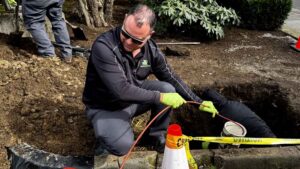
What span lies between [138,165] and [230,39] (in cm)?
437

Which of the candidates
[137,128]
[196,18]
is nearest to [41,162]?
[137,128]

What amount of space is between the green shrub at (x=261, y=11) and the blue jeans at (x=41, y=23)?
11.4 feet

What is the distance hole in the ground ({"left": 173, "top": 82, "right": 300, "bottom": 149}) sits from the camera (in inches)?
161

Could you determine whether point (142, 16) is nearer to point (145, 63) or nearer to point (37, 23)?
point (145, 63)

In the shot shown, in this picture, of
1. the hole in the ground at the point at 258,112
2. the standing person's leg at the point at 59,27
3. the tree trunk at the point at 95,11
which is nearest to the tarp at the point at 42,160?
the hole in the ground at the point at 258,112

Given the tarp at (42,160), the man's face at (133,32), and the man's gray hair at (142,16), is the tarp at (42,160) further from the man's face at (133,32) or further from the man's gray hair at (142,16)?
the man's gray hair at (142,16)

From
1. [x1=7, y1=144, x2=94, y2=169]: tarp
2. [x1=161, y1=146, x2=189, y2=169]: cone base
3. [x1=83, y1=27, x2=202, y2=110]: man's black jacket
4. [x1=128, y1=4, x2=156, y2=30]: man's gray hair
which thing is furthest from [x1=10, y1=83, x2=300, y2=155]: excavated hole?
[x1=128, y1=4, x2=156, y2=30]: man's gray hair

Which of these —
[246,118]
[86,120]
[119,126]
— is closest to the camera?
[119,126]

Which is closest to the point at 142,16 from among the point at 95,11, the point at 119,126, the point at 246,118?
the point at 119,126

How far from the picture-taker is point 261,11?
22.8ft

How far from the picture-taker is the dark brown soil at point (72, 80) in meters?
3.41

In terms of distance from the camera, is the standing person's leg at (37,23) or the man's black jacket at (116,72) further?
the standing person's leg at (37,23)

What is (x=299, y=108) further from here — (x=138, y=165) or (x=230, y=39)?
(x=230, y=39)

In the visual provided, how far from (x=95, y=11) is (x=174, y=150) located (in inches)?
183
